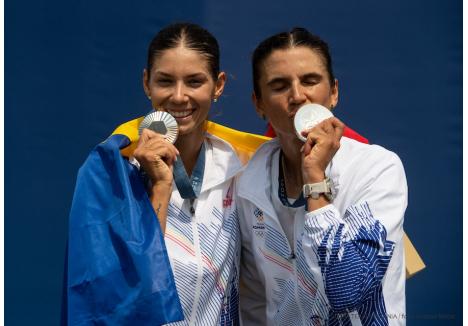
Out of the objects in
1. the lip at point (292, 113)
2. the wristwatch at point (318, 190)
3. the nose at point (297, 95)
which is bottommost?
the wristwatch at point (318, 190)

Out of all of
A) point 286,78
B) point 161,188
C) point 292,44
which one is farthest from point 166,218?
point 292,44

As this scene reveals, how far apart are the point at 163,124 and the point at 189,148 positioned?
9.2 inches

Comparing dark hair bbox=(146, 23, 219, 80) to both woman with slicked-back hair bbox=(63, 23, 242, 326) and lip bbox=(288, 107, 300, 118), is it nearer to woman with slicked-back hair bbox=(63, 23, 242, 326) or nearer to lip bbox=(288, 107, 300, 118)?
woman with slicked-back hair bbox=(63, 23, 242, 326)

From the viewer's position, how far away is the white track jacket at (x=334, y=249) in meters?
2.01

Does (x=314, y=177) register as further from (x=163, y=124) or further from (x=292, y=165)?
(x=163, y=124)

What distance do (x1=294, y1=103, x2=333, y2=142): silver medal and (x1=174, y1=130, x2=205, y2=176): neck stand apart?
45cm

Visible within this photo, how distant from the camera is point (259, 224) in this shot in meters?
2.40

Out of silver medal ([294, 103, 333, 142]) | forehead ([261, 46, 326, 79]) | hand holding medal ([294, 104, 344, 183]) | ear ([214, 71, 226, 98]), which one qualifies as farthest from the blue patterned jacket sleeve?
ear ([214, 71, 226, 98])

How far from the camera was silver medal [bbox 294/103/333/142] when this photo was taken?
7.27ft

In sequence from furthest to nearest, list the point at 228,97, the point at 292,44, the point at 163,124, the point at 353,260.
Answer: the point at 228,97 → the point at 292,44 → the point at 163,124 → the point at 353,260

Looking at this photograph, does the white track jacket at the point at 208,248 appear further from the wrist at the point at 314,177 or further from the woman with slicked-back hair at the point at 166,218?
the wrist at the point at 314,177

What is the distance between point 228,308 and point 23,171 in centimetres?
174

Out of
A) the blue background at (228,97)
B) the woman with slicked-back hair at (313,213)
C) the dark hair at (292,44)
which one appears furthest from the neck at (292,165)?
the blue background at (228,97)

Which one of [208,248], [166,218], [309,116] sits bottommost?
[208,248]
